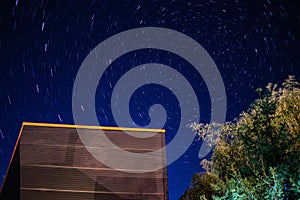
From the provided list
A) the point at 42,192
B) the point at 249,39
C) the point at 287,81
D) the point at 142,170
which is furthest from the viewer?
the point at 249,39

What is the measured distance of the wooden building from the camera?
11.5 m

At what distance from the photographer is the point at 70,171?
12.0 meters

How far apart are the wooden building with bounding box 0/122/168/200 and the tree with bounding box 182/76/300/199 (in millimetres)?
4056

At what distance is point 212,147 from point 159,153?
11.6 feet

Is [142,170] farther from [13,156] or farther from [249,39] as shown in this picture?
[249,39]

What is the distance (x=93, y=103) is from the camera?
17234 millimetres

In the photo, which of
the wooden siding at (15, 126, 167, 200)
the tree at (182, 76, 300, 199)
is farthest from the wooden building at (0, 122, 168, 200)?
the tree at (182, 76, 300, 199)

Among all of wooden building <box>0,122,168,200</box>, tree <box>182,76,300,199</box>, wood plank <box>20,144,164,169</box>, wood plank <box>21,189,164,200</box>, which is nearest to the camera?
tree <box>182,76,300,199</box>

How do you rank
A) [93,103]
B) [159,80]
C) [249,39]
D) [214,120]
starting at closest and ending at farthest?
1. [214,120]
2. [249,39]
3. [93,103]
4. [159,80]

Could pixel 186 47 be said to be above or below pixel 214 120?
above

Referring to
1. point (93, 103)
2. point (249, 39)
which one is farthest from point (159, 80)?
point (249, 39)

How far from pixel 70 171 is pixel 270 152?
24.7 feet

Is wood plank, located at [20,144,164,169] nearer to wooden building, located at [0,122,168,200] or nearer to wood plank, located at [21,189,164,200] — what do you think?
wooden building, located at [0,122,168,200]

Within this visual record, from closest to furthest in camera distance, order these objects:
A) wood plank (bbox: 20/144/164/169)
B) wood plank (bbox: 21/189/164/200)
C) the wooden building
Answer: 1. wood plank (bbox: 21/189/164/200)
2. the wooden building
3. wood plank (bbox: 20/144/164/169)
